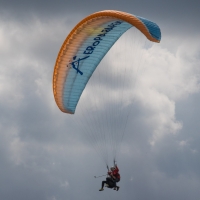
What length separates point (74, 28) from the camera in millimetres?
55500

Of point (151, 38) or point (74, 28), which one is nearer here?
point (151, 38)

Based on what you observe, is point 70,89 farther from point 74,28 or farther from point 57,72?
point 74,28

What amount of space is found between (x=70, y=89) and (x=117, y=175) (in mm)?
8117

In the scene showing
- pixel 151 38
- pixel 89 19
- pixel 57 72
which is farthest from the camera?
pixel 57 72

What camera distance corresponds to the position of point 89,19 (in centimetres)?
5412

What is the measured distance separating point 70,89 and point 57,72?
6.66 ft

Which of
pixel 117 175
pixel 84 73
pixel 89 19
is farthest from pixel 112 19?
pixel 117 175

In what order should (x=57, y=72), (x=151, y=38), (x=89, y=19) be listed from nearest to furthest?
(x=151, y=38), (x=89, y=19), (x=57, y=72)

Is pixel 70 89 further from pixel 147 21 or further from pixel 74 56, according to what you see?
Result: pixel 147 21

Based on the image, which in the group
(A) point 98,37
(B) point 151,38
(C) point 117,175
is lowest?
(C) point 117,175

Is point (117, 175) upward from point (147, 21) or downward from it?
downward

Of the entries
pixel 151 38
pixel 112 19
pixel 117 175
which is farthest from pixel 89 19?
pixel 117 175

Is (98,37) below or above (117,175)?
above

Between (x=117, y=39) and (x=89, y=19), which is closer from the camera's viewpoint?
(x=89, y=19)
